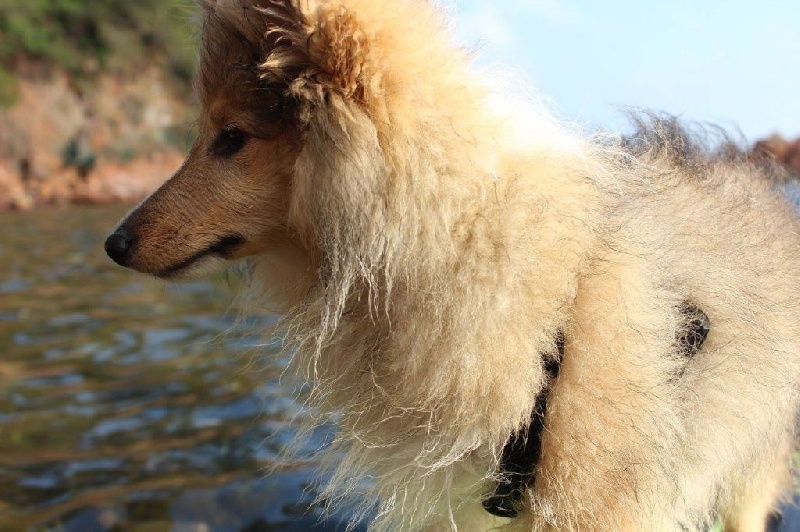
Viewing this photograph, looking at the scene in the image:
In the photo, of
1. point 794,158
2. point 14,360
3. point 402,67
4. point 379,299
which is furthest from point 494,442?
point 14,360

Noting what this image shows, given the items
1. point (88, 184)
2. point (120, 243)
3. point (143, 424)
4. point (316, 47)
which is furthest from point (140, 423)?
point (88, 184)

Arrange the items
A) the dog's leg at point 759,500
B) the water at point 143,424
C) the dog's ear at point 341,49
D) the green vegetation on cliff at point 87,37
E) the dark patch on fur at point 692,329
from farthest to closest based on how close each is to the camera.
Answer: the green vegetation on cliff at point 87,37 → the water at point 143,424 → the dog's leg at point 759,500 → the dark patch on fur at point 692,329 → the dog's ear at point 341,49

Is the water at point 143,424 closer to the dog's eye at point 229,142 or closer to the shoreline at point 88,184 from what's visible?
the dog's eye at point 229,142

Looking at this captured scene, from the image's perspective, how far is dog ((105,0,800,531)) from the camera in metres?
1.97

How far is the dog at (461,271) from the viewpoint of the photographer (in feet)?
6.48

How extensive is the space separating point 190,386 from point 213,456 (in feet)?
4.05

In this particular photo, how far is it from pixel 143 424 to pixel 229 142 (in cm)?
292

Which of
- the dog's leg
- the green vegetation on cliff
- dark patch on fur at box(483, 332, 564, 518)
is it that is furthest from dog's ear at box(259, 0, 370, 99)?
the green vegetation on cliff

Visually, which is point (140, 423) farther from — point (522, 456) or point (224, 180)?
point (522, 456)

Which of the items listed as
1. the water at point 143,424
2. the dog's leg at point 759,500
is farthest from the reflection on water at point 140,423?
the dog's leg at point 759,500

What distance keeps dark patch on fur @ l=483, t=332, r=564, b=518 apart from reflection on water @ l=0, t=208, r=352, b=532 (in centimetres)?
97

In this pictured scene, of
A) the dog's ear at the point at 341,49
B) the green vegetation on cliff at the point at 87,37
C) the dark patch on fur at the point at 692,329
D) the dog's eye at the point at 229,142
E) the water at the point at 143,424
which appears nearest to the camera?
the dog's ear at the point at 341,49

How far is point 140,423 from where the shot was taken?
4637mm

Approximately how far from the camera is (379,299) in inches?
83.1
